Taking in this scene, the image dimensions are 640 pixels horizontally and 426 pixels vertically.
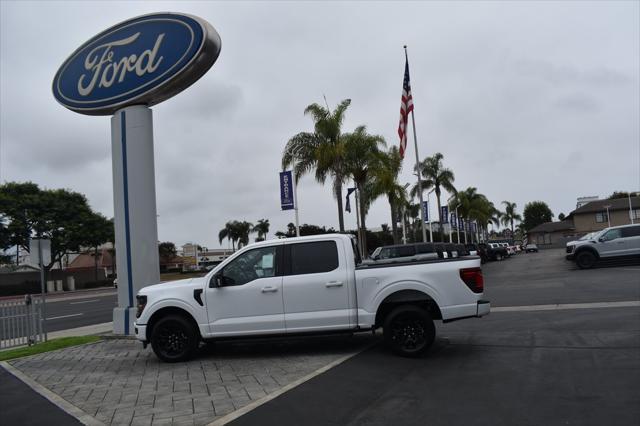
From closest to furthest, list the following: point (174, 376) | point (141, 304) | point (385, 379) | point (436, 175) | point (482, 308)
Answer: point (385, 379)
point (174, 376)
point (482, 308)
point (141, 304)
point (436, 175)

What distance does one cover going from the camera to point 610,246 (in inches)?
955

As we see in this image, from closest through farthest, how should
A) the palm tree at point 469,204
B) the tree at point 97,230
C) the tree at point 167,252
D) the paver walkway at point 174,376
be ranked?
the paver walkway at point 174,376 → the tree at point 97,230 → the palm tree at point 469,204 → the tree at point 167,252

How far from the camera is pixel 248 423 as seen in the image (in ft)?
18.0

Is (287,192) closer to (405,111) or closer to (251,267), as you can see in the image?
(405,111)

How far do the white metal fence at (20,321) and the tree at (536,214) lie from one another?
133028mm

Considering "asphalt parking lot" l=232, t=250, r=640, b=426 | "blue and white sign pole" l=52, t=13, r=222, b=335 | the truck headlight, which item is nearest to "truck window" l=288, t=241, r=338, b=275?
"asphalt parking lot" l=232, t=250, r=640, b=426

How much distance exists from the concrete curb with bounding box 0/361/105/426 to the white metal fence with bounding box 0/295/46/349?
11.6 feet

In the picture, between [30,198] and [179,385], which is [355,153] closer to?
[179,385]

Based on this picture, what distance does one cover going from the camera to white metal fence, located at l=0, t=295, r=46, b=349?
40.5 feet

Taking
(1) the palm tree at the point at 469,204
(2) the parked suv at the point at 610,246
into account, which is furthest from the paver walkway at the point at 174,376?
(1) the palm tree at the point at 469,204

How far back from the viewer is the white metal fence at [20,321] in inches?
486

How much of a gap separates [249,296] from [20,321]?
713 centimetres

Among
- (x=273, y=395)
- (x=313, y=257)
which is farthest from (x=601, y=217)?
(x=273, y=395)

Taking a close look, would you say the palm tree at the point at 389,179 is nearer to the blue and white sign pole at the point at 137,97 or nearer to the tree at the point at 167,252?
the blue and white sign pole at the point at 137,97
